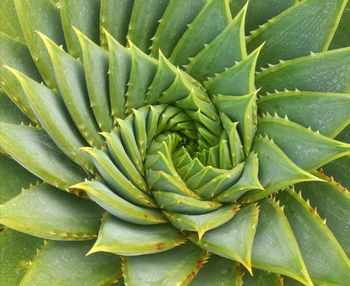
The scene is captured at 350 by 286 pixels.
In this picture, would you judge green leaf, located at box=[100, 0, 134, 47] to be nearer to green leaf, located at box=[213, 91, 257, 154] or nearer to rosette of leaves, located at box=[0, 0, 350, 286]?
rosette of leaves, located at box=[0, 0, 350, 286]

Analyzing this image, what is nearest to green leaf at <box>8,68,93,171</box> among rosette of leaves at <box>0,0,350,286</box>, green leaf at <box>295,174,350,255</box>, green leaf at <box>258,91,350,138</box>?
rosette of leaves at <box>0,0,350,286</box>

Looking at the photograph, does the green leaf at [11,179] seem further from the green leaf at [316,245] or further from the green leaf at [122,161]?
the green leaf at [316,245]

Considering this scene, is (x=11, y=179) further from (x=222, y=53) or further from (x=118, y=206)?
(x=222, y=53)

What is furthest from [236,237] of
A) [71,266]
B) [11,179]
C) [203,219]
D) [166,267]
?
[11,179]

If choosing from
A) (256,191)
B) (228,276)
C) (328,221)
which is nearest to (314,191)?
(328,221)

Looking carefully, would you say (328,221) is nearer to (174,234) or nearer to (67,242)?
(174,234)

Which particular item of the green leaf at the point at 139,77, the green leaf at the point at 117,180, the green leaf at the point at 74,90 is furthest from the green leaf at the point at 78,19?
the green leaf at the point at 117,180
